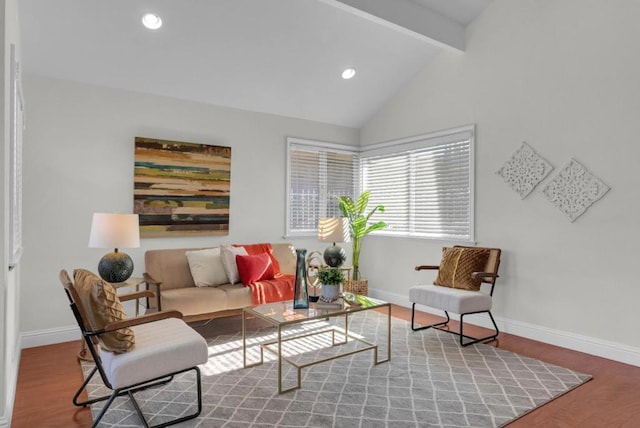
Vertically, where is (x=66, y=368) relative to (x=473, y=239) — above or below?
below

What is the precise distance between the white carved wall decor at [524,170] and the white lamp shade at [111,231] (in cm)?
376

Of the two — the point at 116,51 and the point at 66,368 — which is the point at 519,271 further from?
the point at 116,51

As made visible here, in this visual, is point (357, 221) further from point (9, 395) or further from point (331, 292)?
point (9, 395)

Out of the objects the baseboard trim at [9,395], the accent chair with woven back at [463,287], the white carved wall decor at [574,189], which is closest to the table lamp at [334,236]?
the accent chair with woven back at [463,287]

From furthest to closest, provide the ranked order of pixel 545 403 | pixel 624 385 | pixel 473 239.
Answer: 1. pixel 473 239
2. pixel 624 385
3. pixel 545 403

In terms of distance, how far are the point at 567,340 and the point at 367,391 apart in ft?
7.41

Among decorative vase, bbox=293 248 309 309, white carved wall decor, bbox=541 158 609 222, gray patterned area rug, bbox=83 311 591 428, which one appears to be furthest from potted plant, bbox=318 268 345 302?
white carved wall decor, bbox=541 158 609 222

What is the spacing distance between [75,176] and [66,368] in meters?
1.78

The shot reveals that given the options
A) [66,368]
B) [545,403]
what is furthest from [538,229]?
[66,368]

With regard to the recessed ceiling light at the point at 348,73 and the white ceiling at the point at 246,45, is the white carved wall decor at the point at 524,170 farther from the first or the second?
the recessed ceiling light at the point at 348,73

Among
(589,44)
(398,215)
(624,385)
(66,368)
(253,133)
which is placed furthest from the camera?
(398,215)

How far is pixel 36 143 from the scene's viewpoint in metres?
3.81

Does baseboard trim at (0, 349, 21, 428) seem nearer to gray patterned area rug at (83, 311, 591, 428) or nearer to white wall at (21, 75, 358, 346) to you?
gray patterned area rug at (83, 311, 591, 428)

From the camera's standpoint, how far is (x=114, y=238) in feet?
11.3
